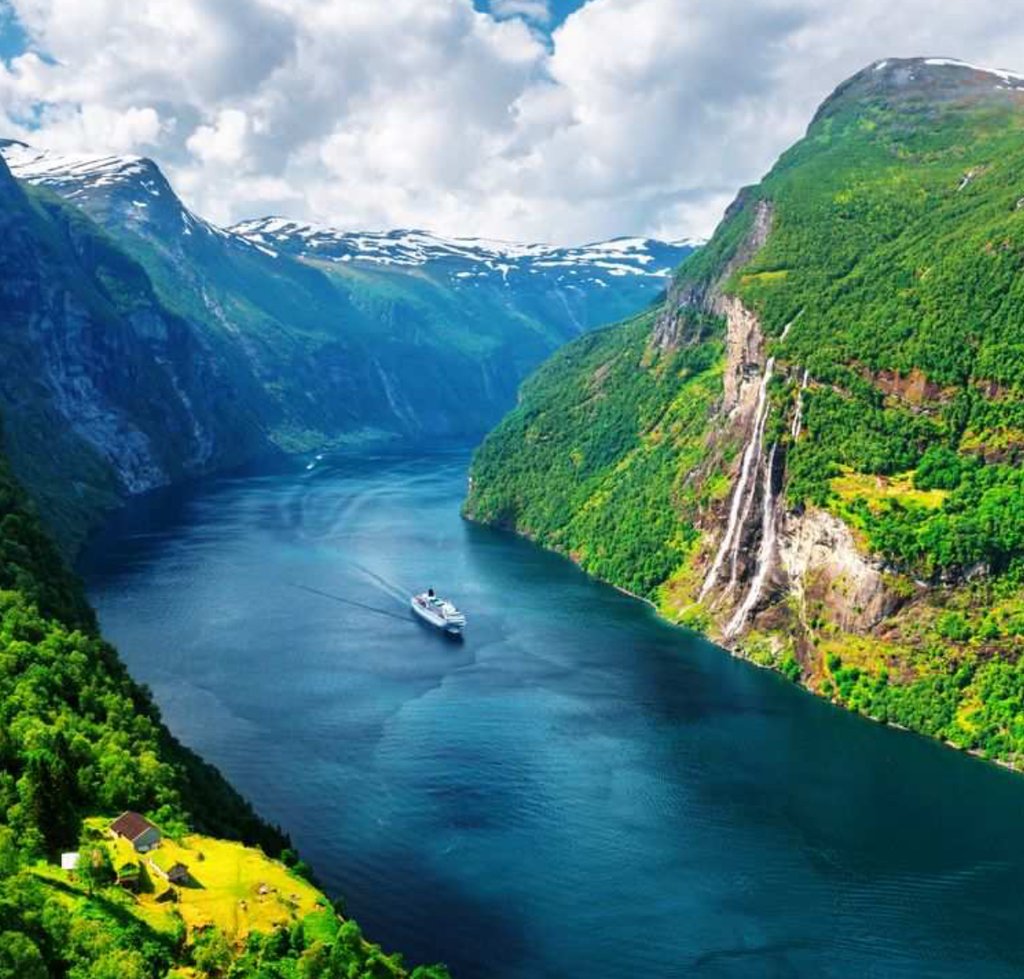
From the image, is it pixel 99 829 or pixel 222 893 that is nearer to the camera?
pixel 222 893

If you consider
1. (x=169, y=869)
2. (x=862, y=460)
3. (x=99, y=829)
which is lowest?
(x=169, y=869)

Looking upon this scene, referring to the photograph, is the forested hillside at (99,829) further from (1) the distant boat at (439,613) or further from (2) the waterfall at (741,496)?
(2) the waterfall at (741,496)

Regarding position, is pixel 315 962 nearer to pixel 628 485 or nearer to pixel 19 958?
pixel 19 958

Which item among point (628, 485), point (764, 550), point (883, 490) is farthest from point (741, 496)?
point (628, 485)

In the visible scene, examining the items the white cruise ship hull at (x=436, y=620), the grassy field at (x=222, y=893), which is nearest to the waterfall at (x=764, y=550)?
the white cruise ship hull at (x=436, y=620)

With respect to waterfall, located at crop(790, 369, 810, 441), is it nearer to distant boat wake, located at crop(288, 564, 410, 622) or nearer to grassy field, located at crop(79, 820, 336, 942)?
distant boat wake, located at crop(288, 564, 410, 622)

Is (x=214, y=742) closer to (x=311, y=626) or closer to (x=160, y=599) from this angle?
(x=311, y=626)

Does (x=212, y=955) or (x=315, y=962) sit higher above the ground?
(x=212, y=955)
